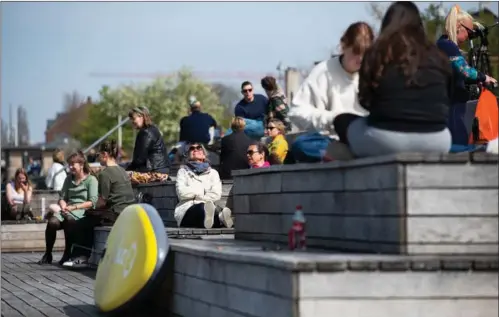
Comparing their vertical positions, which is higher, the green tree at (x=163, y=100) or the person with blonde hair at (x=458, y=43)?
the green tree at (x=163, y=100)

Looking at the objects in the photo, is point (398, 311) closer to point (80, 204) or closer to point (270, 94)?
point (80, 204)

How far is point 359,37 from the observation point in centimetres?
1052

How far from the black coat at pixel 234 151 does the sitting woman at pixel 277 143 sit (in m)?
1.37

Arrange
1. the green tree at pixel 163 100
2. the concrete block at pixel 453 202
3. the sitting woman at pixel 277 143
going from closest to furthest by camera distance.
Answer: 1. the concrete block at pixel 453 202
2. the sitting woman at pixel 277 143
3. the green tree at pixel 163 100

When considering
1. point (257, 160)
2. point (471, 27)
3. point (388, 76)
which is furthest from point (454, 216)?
point (257, 160)

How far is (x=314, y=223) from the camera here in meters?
10.2

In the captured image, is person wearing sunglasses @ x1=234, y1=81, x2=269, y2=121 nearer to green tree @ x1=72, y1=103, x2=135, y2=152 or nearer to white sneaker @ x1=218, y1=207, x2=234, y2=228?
white sneaker @ x1=218, y1=207, x2=234, y2=228

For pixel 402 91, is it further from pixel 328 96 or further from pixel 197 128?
pixel 197 128

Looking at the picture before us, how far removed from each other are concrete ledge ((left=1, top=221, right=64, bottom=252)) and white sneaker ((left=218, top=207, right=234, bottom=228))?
921 centimetres

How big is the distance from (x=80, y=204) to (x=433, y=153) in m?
10.8

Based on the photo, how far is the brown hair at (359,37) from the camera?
34.4ft

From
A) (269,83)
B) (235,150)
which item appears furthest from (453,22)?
(269,83)

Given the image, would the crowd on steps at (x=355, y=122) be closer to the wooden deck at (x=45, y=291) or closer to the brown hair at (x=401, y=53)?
the brown hair at (x=401, y=53)

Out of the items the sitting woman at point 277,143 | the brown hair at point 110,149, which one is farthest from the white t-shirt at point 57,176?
the sitting woman at point 277,143
